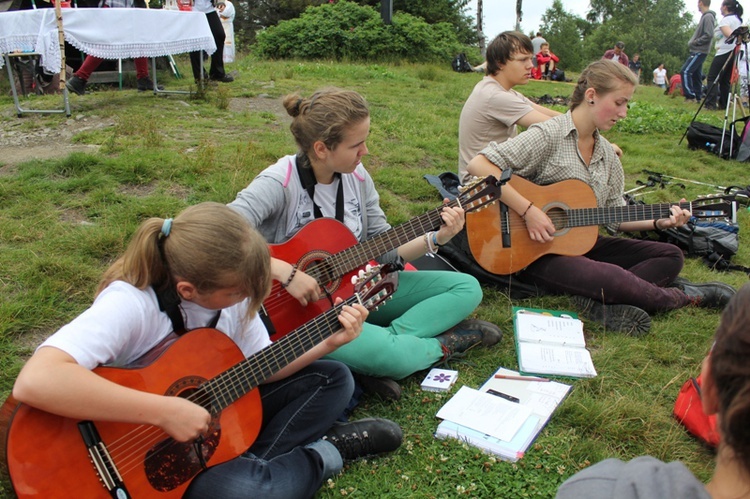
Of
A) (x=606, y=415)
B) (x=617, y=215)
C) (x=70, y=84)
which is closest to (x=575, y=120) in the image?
(x=617, y=215)

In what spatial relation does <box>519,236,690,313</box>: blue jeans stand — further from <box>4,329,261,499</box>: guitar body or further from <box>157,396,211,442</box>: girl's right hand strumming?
<box>157,396,211,442</box>: girl's right hand strumming

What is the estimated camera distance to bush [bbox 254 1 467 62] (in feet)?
51.3

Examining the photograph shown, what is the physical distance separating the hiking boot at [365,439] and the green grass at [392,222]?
0.19 ft

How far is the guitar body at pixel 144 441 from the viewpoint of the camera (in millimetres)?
1717

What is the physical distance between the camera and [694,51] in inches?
521

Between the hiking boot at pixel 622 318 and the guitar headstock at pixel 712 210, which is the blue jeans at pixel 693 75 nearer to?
the guitar headstock at pixel 712 210

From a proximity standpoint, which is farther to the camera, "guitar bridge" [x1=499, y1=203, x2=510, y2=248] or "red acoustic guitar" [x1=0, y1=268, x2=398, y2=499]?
"guitar bridge" [x1=499, y1=203, x2=510, y2=248]

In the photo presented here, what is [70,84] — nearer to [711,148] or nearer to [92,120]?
[92,120]

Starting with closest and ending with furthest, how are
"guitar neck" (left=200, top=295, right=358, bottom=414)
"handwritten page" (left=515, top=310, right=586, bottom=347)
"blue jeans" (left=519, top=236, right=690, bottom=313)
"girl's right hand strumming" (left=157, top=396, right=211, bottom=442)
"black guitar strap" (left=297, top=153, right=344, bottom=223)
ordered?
"girl's right hand strumming" (left=157, top=396, right=211, bottom=442), "guitar neck" (left=200, top=295, right=358, bottom=414), "black guitar strap" (left=297, top=153, right=344, bottom=223), "handwritten page" (left=515, top=310, right=586, bottom=347), "blue jeans" (left=519, top=236, right=690, bottom=313)

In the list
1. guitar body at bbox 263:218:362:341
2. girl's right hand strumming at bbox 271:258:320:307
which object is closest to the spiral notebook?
guitar body at bbox 263:218:362:341

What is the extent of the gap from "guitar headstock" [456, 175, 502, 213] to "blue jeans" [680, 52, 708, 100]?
12.6m

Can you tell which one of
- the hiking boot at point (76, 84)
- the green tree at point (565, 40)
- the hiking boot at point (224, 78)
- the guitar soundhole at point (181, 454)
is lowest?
the guitar soundhole at point (181, 454)

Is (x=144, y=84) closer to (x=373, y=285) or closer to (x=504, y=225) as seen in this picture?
(x=504, y=225)

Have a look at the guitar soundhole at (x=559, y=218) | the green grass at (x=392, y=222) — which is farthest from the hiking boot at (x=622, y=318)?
the guitar soundhole at (x=559, y=218)
